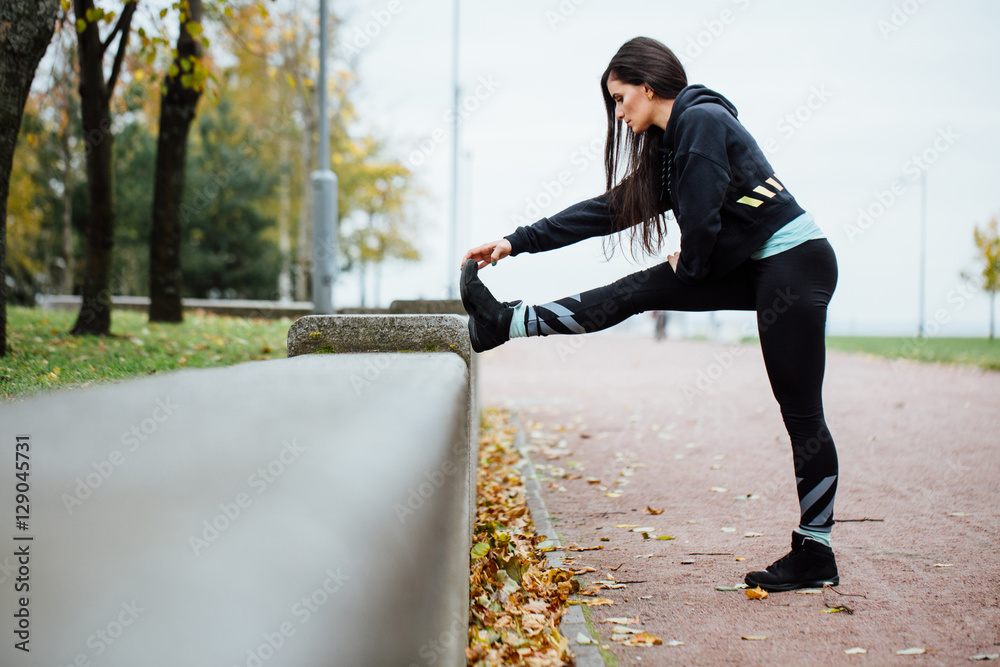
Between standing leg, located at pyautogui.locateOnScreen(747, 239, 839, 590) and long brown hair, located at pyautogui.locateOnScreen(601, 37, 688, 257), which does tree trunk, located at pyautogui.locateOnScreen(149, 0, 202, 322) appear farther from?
standing leg, located at pyautogui.locateOnScreen(747, 239, 839, 590)

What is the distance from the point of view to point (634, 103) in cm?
313

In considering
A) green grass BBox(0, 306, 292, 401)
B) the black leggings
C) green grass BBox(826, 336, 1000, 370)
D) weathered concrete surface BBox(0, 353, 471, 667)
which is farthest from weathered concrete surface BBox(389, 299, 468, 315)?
green grass BBox(826, 336, 1000, 370)

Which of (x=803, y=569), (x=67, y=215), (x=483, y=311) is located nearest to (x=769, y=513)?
(x=803, y=569)

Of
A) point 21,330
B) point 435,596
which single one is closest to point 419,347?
point 435,596

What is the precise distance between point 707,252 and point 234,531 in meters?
1.88

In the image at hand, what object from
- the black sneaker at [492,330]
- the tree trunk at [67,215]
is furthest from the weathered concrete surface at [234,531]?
the tree trunk at [67,215]

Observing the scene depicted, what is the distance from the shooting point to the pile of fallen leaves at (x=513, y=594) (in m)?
2.68

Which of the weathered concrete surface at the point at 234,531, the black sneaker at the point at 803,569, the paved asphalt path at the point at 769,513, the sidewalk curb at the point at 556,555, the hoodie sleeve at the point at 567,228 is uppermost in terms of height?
the hoodie sleeve at the point at 567,228

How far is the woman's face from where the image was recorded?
3.12 m

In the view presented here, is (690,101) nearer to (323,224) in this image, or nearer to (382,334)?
(382,334)

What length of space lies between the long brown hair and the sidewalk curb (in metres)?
1.55

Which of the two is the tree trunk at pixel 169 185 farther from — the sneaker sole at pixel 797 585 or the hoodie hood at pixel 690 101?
the sneaker sole at pixel 797 585

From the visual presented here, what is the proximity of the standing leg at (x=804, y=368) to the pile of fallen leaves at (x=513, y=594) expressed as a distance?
3.05 feet

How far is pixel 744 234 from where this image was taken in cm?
290
